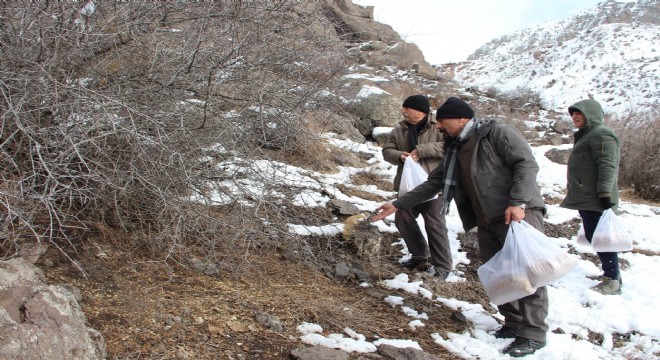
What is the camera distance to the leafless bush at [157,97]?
A: 276cm

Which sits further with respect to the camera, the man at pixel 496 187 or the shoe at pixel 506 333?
the shoe at pixel 506 333

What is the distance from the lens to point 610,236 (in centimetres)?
409

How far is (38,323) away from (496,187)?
259 cm

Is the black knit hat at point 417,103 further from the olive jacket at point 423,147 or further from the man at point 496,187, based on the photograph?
the man at point 496,187

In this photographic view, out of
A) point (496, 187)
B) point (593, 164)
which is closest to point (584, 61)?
point (593, 164)

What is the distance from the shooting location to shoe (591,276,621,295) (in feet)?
14.3

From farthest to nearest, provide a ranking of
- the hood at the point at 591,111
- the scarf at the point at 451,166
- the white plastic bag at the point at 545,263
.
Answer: the hood at the point at 591,111 < the scarf at the point at 451,166 < the white plastic bag at the point at 545,263

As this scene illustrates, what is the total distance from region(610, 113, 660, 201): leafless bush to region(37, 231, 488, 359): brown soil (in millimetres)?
6168

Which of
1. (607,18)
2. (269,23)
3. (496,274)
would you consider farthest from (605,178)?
(607,18)

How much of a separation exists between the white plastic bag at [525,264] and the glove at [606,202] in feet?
5.10

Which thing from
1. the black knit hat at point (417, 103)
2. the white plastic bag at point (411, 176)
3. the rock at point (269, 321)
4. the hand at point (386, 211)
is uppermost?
the black knit hat at point (417, 103)

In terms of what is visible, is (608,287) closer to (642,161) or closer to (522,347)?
(522,347)

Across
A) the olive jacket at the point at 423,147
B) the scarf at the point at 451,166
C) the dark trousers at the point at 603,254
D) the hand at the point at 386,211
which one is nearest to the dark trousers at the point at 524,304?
the scarf at the point at 451,166

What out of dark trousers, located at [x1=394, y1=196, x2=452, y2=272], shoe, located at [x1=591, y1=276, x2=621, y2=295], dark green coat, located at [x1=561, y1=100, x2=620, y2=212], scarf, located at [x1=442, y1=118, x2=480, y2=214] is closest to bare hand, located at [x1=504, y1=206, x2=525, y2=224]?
scarf, located at [x1=442, y1=118, x2=480, y2=214]
